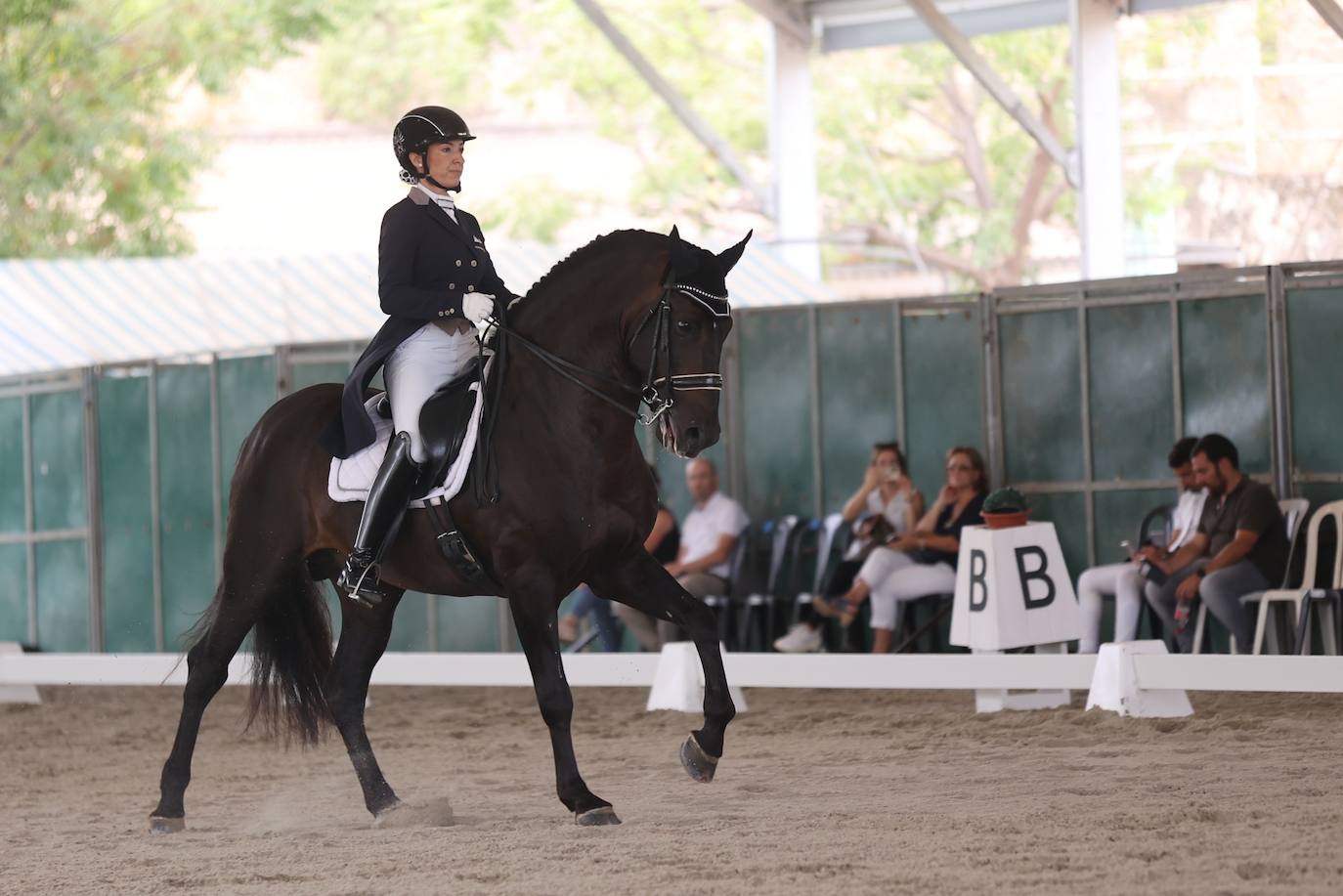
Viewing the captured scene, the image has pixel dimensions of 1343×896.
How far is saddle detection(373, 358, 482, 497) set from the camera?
255 inches

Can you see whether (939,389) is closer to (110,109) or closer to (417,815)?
(417,815)

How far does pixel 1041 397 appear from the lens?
11531 millimetres

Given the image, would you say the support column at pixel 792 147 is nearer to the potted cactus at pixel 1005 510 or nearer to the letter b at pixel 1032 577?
the potted cactus at pixel 1005 510

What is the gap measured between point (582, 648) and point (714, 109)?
70.6 ft

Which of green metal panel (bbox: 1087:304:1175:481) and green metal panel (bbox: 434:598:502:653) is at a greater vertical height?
green metal panel (bbox: 1087:304:1175:481)

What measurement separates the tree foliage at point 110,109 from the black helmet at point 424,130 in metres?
18.6

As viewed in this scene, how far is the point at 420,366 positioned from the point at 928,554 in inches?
205

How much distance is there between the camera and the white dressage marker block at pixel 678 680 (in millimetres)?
9938

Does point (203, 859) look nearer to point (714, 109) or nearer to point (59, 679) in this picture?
point (59, 679)

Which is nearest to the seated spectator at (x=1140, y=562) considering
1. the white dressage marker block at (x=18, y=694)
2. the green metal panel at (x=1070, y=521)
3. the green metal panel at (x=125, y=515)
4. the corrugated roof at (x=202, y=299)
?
the green metal panel at (x=1070, y=521)

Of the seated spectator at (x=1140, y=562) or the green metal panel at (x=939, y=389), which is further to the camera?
the green metal panel at (x=939, y=389)

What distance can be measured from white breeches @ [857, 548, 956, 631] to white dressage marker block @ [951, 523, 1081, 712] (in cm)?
105

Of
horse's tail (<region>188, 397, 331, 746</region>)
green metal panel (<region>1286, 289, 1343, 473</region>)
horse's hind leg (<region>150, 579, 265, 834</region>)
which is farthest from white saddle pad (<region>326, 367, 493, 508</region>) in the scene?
green metal panel (<region>1286, 289, 1343, 473</region>)

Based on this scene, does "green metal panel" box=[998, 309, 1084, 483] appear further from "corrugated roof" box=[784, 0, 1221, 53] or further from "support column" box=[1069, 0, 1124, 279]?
"corrugated roof" box=[784, 0, 1221, 53]
